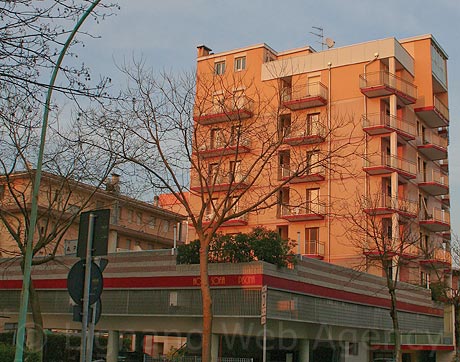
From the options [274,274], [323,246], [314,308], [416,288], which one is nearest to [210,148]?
[274,274]

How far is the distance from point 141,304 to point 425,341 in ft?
59.9

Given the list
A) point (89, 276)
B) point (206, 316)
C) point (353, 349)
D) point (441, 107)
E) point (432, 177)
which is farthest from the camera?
point (441, 107)

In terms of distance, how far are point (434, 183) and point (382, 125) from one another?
787cm

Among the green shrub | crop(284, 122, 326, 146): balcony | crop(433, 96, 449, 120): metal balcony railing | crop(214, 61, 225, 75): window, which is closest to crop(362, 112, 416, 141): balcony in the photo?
crop(284, 122, 326, 146): balcony

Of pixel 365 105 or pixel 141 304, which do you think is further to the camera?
pixel 365 105

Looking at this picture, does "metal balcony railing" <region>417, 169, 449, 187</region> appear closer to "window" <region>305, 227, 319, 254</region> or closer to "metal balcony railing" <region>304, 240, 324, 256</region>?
"window" <region>305, 227, 319, 254</region>

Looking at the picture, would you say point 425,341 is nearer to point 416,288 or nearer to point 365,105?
point 416,288

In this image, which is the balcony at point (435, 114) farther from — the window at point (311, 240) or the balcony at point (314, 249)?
the balcony at point (314, 249)

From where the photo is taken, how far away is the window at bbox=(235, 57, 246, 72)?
48.7 metres

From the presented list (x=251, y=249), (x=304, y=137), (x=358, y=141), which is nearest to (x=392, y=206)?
(x=358, y=141)

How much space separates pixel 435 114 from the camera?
158 ft

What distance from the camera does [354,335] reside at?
95.0ft

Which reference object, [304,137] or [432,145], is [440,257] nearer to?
[432,145]

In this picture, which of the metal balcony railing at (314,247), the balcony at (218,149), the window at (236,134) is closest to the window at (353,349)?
the balcony at (218,149)
